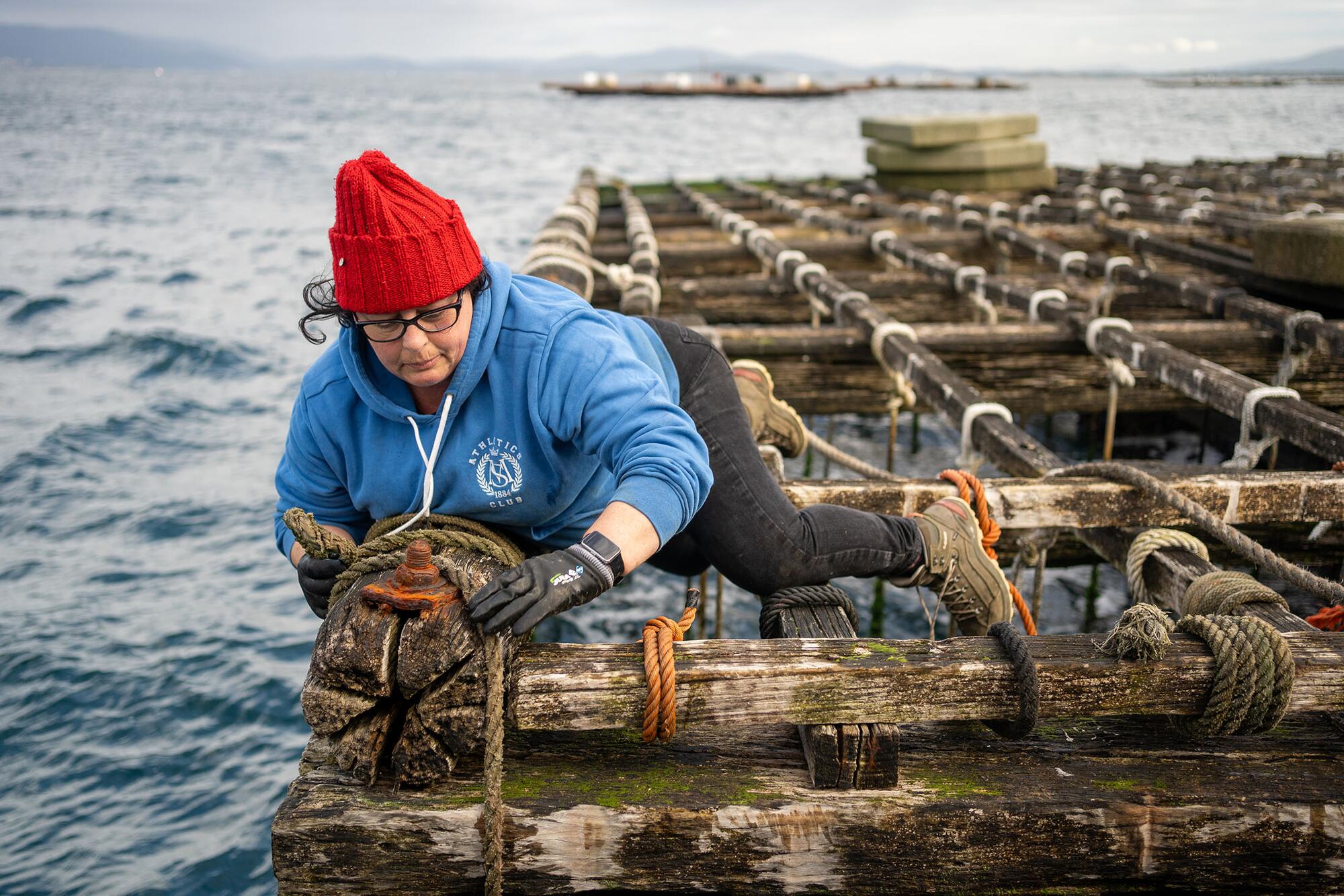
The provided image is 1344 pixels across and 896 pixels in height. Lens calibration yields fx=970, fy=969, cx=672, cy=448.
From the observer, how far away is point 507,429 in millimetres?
2369

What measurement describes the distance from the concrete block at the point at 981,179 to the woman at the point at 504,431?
40.0 feet

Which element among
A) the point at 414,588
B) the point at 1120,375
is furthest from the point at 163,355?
the point at 414,588

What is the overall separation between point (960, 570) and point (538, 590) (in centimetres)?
170

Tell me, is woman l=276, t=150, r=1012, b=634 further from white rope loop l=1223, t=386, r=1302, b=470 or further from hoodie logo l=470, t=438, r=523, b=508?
white rope loop l=1223, t=386, r=1302, b=470

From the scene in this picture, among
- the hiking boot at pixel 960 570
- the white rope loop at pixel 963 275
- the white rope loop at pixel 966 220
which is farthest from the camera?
the white rope loop at pixel 966 220

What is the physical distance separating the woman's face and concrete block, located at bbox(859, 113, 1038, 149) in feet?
41.7

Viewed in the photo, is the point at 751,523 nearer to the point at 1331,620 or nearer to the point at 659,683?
the point at 659,683

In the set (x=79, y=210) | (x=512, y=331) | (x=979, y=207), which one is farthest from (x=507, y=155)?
(x=512, y=331)

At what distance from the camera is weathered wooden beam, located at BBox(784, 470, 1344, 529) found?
10.8 ft

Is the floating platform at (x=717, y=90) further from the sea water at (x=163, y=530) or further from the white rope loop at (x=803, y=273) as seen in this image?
the white rope loop at (x=803, y=273)

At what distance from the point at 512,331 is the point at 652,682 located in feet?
2.96

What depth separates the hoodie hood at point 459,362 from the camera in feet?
7.48

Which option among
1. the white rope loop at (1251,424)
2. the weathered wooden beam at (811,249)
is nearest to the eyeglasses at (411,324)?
the white rope loop at (1251,424)

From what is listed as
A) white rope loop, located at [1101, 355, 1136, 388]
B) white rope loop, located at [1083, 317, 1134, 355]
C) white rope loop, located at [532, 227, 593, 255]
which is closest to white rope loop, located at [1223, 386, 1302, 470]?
white rope loop, located at [1101, 355, 1136, 388]
